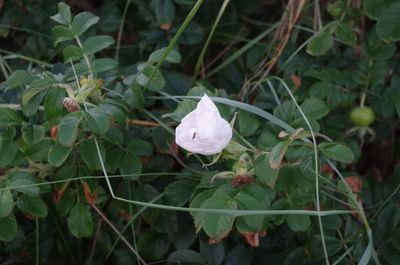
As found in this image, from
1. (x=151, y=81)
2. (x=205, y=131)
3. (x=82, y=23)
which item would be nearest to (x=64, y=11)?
(x=82, y=23)

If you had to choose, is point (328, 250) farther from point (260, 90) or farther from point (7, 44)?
point (7, 44)

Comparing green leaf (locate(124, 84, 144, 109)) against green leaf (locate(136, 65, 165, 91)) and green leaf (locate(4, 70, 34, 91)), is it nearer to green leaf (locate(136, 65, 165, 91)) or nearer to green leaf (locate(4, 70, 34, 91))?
green leaf (locate(136, 65, 165, 91))

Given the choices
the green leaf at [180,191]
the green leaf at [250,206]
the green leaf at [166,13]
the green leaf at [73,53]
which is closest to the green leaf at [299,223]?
the green leaf at [250,206]

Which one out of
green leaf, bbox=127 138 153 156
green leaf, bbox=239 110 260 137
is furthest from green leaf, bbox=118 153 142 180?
green leaf, bbox=239 110 260 137

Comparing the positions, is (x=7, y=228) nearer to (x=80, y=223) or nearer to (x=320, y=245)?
(x=80, y=223)

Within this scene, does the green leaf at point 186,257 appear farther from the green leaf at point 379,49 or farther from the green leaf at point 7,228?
the green leaf at point 379,49

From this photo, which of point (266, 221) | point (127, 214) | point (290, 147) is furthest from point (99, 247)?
point (290, 147)
